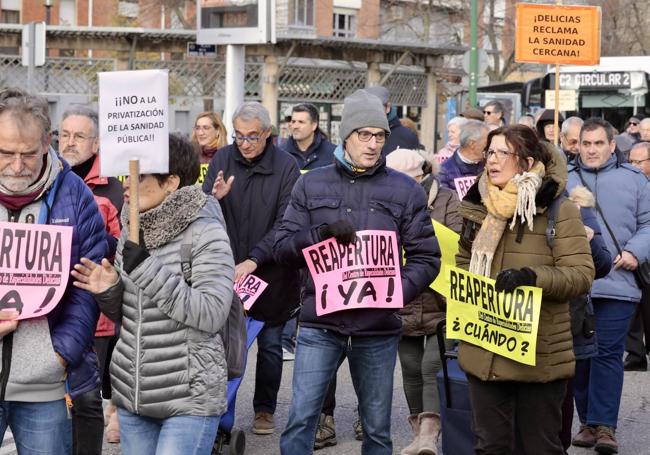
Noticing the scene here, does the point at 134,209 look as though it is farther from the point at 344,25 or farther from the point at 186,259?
the point at 344,25

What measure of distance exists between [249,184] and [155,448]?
319 cm

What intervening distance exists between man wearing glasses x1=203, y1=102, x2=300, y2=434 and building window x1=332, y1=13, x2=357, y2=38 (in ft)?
147

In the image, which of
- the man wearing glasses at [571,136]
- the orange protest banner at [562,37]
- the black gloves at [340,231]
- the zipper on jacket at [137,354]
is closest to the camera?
the zipper on jacket at [137,354]

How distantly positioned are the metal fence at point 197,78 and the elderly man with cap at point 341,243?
12.2m

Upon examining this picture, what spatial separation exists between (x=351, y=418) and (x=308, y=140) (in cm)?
238

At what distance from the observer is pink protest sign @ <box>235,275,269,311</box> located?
23.8ft

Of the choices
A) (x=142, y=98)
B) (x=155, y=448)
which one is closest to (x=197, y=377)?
(x=155, y=448)

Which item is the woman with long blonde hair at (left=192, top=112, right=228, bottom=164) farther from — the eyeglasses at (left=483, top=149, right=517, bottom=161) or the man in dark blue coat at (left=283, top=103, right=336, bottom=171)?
the eyeglasses at (left=483, top=149, right=517, bottom=161)

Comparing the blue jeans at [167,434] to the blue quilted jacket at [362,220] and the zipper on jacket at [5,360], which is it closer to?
the zipper on jacket at [5,360]

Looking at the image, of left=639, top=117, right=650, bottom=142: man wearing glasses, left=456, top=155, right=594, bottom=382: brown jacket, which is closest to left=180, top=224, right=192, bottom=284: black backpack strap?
left=456, top=155, right=594, bottom=382: brown jacket

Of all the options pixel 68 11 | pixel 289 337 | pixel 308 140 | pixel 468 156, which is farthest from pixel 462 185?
pixel 68 11

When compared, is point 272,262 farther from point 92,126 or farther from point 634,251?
point 634,251

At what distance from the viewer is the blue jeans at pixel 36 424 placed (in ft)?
14.1

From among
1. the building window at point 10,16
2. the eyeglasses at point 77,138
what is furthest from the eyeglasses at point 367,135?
the building window at point 10,16
